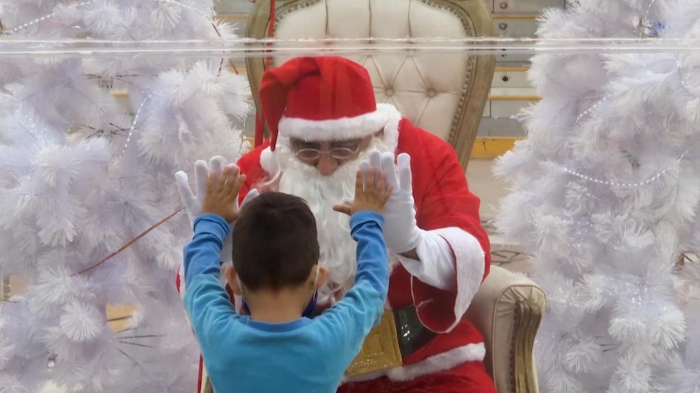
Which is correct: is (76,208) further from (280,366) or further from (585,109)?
(585,109)

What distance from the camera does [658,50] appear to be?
1394 mm

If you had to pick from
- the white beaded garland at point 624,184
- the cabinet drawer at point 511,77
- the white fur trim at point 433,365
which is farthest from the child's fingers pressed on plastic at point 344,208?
the white beaded garland at point 624,184

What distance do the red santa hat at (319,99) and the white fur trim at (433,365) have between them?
0.42 m

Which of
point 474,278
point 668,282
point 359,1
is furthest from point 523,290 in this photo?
point 359,1

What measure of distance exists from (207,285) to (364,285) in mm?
219

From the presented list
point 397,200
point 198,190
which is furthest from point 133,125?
point 397,200

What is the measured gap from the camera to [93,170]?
1576 millimetres

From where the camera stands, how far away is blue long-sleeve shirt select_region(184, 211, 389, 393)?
102 centimetres

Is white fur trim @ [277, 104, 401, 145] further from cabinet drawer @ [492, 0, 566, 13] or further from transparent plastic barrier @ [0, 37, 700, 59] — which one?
cabinet drawer @ [492, 0, 566, 13]

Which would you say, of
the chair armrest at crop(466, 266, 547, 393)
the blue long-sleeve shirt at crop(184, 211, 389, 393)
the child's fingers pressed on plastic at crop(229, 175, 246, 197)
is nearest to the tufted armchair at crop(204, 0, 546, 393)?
the chair armrest at crop(466, 266, 547, 393)

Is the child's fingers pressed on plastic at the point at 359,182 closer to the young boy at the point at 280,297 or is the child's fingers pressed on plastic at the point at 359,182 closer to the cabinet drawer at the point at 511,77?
the young boy at the point at 280,297

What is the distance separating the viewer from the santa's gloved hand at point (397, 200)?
110cm

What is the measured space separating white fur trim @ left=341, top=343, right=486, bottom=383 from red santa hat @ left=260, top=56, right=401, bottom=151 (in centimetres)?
42

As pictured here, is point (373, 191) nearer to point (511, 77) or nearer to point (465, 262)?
point (465, 262)
